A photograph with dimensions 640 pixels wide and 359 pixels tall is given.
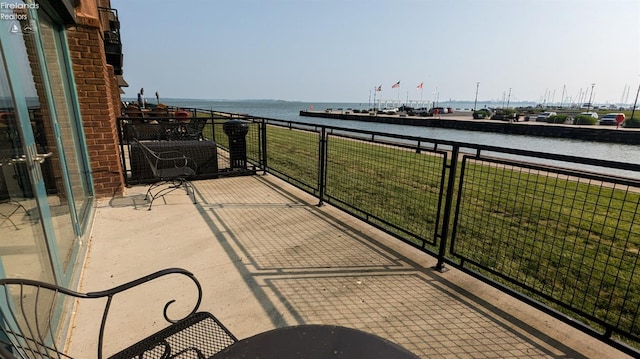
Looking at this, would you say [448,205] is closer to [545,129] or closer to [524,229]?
[524,229]

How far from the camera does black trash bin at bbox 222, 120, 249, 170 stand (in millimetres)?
6875

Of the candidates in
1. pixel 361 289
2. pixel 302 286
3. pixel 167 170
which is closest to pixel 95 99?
pixel 167 170

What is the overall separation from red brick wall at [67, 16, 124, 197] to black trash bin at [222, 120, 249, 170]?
2.34 m

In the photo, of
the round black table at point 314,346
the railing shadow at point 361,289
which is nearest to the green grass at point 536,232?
the railing shadow at point 361,289

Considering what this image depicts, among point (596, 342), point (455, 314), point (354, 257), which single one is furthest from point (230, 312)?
point (596, 342)

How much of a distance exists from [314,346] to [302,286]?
5.52 feet

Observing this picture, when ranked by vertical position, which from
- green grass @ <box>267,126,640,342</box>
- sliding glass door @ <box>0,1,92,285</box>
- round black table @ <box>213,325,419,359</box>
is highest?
sliding glass door @ <box>0,1,92,285</box>

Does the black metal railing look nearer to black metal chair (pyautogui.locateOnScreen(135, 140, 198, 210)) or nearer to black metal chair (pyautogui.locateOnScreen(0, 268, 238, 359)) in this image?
black metal chair (pyautogui.locateOnScreen(135, 140, 198, 210))

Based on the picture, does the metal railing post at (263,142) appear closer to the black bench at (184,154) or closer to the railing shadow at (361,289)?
the black bench at (184,154)

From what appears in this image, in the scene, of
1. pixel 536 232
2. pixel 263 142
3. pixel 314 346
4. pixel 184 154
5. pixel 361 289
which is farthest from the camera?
pixel 263 142

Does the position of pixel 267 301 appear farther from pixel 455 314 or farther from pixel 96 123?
pixel 96 123

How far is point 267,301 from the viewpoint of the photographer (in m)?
2.73

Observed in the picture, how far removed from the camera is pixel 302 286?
117 inches

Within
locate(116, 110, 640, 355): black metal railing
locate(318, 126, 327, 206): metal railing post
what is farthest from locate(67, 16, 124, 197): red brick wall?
locate(318, 126, 327, 206): metal railing post
